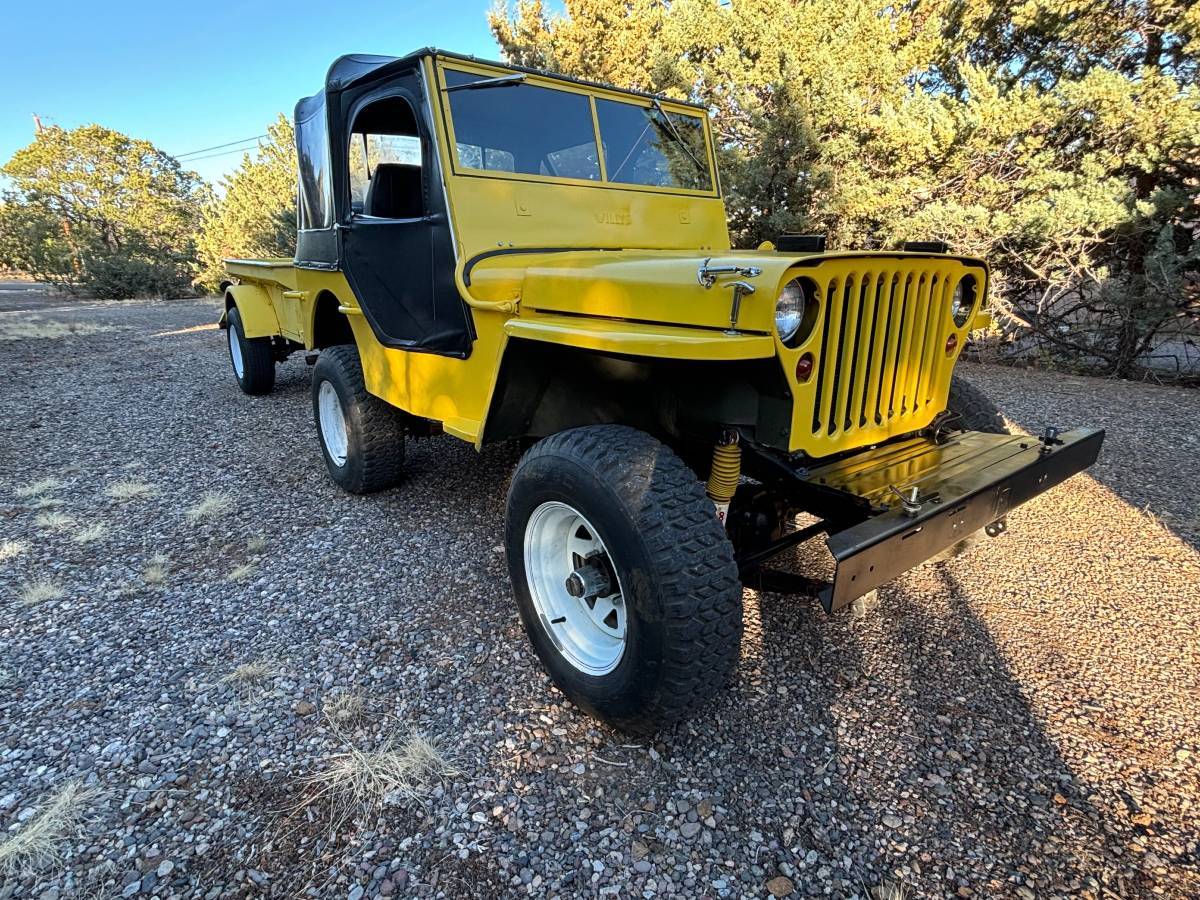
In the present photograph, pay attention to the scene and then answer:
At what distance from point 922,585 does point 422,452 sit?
3589 mm

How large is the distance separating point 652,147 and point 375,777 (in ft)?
10.9

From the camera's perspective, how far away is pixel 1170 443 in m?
5.11

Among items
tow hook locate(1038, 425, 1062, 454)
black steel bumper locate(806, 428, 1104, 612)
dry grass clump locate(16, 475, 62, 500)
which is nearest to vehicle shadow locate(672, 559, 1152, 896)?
black steel bumper locate(806, 428, 1104, 612)

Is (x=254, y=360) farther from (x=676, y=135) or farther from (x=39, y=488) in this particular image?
(x=676, y=135)

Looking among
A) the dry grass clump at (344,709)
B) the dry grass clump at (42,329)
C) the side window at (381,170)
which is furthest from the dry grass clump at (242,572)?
the dry grass clump at (42,329)

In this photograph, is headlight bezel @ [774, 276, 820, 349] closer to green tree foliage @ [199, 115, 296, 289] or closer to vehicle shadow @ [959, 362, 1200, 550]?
vehicle shadow @ [959, 362, 1200, 550]

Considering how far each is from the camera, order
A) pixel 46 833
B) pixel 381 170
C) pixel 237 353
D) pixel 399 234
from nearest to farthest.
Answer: pixel 46 833 → pixel 399 234 → pixel 381 170 → pixel 237 353

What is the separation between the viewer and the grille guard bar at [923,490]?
183 centimetres

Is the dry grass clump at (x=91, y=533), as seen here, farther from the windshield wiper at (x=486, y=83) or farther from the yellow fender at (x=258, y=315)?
the windshield wiper at (x=486, y=83)

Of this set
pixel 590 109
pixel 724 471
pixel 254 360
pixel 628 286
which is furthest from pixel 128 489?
pixel 724 471

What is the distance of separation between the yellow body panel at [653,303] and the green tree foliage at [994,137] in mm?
5177

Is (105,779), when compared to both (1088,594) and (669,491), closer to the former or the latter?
(669,491)

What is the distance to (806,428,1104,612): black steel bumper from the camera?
183cm

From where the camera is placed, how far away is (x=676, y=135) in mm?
3756
